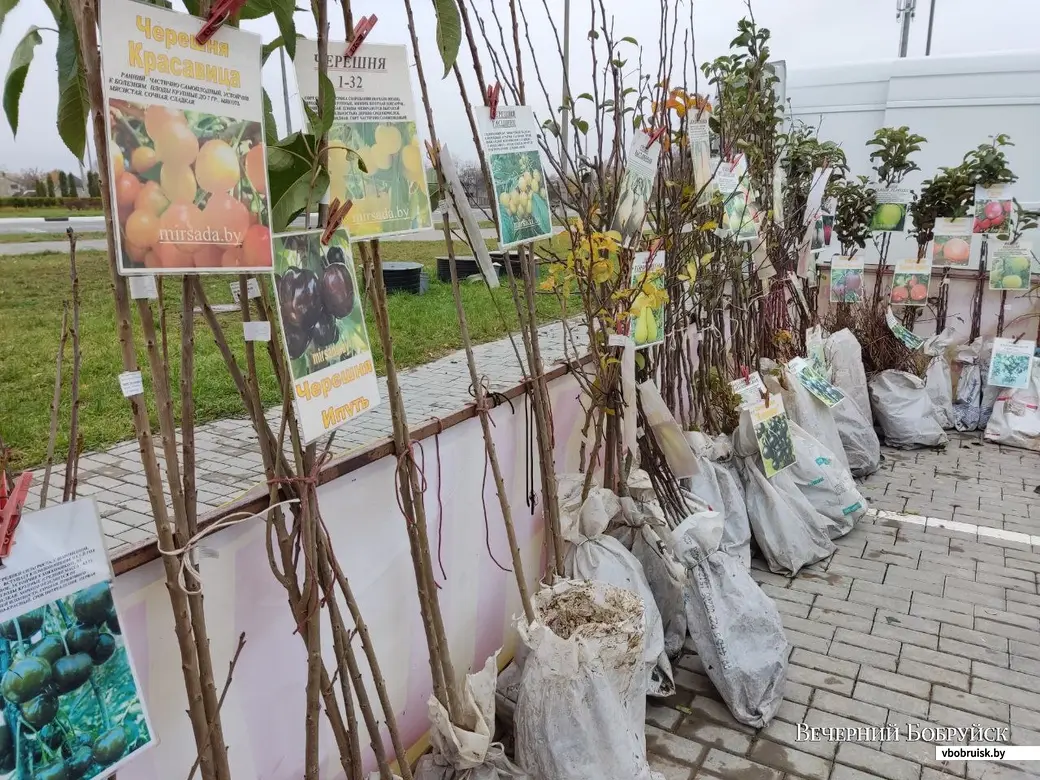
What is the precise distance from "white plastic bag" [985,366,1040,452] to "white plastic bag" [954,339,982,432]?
148 mm

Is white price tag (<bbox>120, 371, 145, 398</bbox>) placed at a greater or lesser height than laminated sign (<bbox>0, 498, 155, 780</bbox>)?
greater

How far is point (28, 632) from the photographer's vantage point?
980 mm

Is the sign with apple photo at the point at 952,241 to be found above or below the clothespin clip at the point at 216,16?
below

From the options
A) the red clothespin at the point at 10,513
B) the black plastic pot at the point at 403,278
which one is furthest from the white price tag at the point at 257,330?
the black plastic pot at the point at 403,278

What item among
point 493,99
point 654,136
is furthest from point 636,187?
point 493,99

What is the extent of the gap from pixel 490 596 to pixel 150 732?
52.0 inches

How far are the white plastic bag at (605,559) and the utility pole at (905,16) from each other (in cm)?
932

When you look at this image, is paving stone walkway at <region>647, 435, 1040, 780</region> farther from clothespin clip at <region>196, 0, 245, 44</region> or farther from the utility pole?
the utility pole

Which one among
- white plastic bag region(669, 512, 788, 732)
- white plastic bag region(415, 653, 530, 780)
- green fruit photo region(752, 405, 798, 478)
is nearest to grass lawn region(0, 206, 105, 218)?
white plastic bag region(415, 653, 530, 780)

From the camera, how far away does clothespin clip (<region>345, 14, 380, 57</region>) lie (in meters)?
1.33

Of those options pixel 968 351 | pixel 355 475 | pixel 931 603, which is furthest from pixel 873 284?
pixel 355 475

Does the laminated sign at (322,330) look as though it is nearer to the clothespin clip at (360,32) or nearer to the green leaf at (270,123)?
the green leaf at (270,123)

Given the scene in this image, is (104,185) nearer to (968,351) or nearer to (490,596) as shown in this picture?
(490,596)

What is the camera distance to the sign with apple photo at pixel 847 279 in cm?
504
